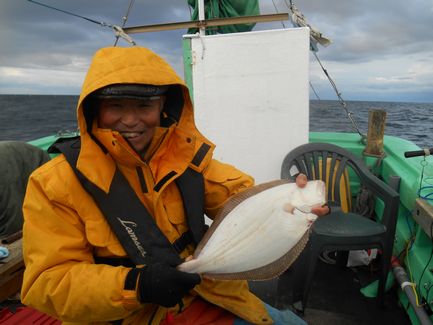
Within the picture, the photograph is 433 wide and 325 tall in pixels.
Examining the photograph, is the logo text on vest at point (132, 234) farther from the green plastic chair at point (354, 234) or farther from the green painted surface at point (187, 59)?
the green painted surface at point (187, 59)

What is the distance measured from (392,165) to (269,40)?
2062 mm

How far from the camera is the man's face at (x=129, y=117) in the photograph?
5.44 ft

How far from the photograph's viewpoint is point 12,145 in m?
3.24

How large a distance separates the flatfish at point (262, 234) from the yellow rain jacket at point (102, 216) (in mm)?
182

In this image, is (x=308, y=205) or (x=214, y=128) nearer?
(x=308, y=205)

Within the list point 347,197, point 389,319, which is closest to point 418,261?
point 389,319

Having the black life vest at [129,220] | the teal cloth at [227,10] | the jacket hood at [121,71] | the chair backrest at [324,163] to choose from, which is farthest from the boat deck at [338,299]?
the teal cloth at [227,10]

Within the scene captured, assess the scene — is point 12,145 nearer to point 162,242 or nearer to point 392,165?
point 162,242

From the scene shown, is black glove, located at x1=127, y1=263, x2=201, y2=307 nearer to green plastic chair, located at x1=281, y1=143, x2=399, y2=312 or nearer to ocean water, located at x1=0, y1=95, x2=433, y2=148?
green plastic chair, located at x1=281, y1=143, x2=399, y2=312

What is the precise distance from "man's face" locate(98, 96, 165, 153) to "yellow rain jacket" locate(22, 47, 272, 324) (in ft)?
0.25

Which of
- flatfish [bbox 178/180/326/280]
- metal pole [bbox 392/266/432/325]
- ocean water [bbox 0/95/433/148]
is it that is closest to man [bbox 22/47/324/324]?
flatfish [bbox 178/180/326/280]

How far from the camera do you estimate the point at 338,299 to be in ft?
10.7

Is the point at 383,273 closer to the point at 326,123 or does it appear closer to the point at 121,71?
the point at 121,71

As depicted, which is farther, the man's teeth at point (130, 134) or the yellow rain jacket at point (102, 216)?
the man's teeth at point (130, 134)
